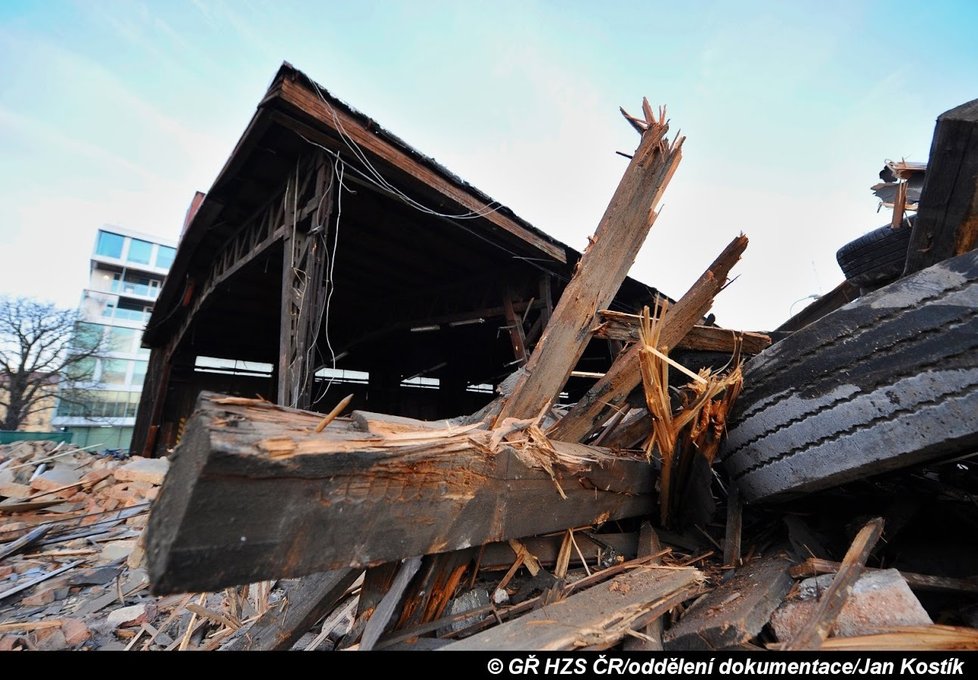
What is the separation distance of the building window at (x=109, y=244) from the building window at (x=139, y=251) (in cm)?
94

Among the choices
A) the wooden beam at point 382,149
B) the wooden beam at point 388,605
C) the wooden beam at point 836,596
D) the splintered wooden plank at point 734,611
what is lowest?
the wooden beam at point 388,605

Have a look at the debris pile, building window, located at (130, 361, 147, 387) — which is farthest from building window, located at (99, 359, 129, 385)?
the debris pile

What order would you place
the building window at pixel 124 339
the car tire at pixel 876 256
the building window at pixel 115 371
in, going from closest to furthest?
the car tire at pixel 876 256
the building window at pixel 115 371
the building window at pixel 124 339

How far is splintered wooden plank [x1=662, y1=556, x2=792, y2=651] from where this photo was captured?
1243mm

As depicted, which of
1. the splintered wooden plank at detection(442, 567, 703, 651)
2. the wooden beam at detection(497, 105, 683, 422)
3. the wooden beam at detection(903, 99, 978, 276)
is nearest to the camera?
the splintered wooden plank at detection(442, 567, 703, 651)

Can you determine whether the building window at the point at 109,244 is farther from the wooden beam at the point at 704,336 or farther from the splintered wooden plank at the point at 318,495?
the splintered wooden plank at the point at 318,495

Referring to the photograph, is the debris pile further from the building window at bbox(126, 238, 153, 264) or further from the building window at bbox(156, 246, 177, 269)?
the building window at bbox(126, 238, 153, 264)

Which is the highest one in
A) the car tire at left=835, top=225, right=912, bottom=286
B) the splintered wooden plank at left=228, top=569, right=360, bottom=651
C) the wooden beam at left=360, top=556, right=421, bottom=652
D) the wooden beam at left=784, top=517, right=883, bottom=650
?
the car tire at left=835, top=225, right=912, bottom=286

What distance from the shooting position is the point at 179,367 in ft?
39.2

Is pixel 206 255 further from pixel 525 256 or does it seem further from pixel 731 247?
pixel 731 247

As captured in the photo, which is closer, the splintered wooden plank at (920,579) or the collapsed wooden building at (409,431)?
the collapsed wooden building at (409,431)

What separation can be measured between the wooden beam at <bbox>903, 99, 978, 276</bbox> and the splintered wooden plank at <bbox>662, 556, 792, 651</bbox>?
1.75 m

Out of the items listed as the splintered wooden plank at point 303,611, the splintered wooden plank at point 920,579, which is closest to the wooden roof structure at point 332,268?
the splintered wooden plank at point 303,611

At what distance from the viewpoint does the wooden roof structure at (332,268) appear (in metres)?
4.66
